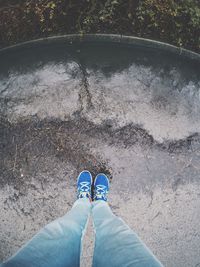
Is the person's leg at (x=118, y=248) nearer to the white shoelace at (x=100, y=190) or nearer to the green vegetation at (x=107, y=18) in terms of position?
the white shoelace at (x=100, y=190)

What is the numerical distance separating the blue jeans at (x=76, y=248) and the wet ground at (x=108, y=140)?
0.86 meters

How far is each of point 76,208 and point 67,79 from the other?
1.43 metres

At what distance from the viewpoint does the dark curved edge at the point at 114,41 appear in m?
3.65

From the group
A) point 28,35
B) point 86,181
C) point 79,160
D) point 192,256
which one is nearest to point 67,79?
point 28,35

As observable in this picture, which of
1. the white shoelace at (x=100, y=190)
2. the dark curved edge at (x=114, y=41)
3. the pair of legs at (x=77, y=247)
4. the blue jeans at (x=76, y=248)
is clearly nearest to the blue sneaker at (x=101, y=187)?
the white shoelace at (x=100, y=190)

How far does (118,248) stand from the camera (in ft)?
7.30

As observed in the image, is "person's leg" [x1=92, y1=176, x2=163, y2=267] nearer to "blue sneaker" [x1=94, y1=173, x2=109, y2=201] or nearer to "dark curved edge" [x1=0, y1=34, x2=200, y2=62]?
"blue sneaker" [x1=94, y1=173, x2=109, y2=201]

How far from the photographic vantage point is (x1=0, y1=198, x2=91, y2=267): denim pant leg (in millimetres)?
2021

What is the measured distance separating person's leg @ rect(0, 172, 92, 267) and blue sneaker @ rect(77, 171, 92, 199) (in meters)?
0.53

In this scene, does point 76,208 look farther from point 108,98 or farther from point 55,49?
point 55,49

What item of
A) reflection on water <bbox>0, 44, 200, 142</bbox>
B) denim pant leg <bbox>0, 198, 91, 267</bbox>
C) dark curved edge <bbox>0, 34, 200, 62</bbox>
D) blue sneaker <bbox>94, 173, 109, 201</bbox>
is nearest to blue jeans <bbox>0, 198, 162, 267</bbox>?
denim pant leg <bbox>0, 198, 91, 267</bbox>

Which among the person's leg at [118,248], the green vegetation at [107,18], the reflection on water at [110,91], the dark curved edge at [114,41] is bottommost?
the person's leg at [118,248]

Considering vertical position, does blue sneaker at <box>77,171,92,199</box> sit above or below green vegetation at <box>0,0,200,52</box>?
below

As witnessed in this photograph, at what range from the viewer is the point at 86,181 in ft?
10.6
